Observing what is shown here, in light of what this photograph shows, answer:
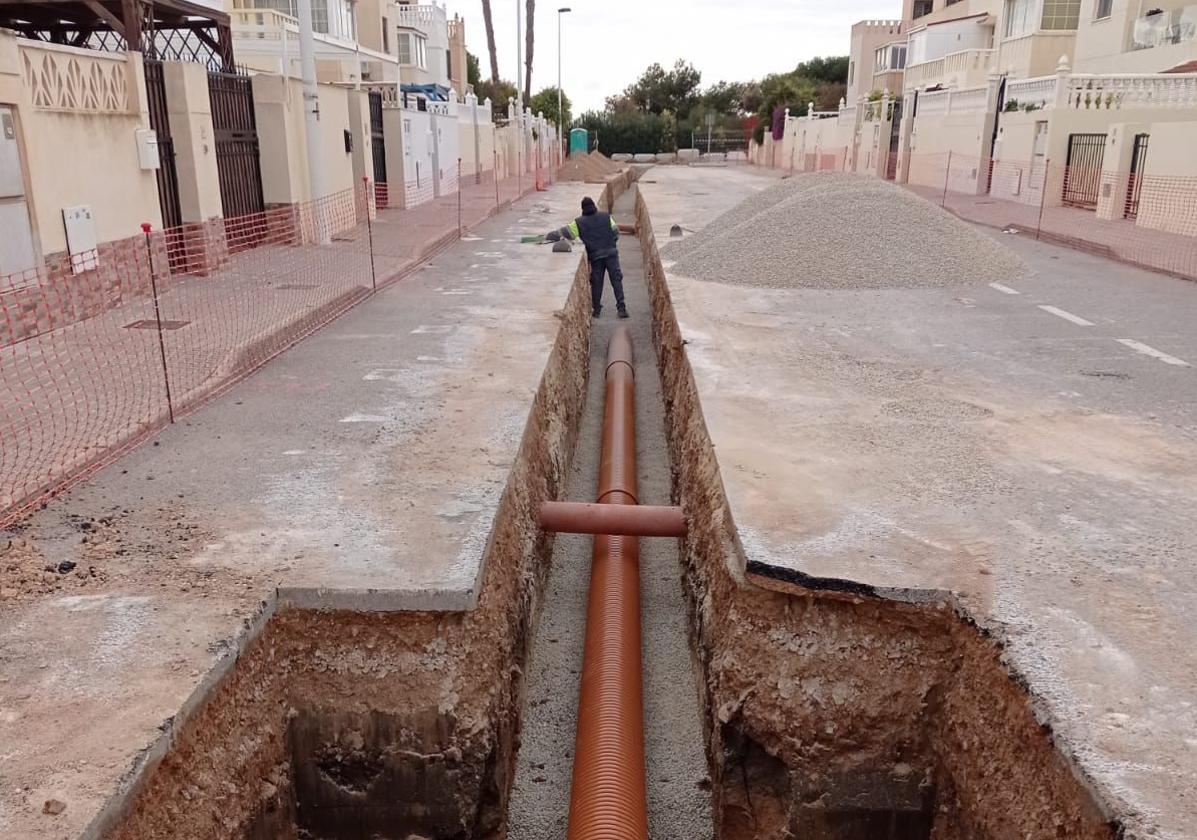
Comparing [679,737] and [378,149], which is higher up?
[378,149]

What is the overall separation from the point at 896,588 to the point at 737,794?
1.41m

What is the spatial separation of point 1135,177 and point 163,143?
18.7 metres

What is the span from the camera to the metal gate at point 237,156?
14172 millimetres

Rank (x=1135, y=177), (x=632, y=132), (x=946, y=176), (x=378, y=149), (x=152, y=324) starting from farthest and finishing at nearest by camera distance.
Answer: (x=632, y=132)
(x=946, y=176)
(x=378, y=149)
(x=1135, y=177)
(x=152, y=324)

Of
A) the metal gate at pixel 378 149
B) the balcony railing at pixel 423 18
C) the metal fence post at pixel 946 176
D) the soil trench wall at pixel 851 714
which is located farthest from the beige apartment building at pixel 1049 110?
the balcony railing at pixel 423 18

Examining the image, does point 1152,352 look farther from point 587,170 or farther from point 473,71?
point 473,71

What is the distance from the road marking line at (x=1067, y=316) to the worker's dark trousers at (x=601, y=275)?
221 inches

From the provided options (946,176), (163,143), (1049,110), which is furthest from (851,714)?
(946,176)

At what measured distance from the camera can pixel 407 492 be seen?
17.6 feet

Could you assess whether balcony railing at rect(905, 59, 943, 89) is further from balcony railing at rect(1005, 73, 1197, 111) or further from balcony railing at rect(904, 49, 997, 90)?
balcony railing at rect(1005, 73, 1197, 111)

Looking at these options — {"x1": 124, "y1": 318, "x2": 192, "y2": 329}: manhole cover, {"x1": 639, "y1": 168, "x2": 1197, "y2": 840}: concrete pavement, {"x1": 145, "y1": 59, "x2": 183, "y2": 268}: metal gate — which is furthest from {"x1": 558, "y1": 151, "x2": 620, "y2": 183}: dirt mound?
{"x1": 639, "y1": 168, "x2": 1197, "y2": 840}: concrete pavement

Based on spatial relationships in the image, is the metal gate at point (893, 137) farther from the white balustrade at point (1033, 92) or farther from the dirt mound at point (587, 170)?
the dirt mound at point (587, 170)

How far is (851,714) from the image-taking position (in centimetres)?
436

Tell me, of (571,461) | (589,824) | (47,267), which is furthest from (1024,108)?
(589,824)
